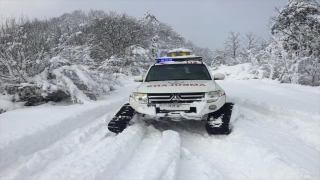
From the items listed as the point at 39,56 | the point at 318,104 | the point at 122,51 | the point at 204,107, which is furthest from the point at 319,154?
the point at 122,51

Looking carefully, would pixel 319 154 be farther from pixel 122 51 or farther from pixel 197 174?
pixel 122 51

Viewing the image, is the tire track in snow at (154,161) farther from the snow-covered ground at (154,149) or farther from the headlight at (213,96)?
Answer: the headlight at (213,96)

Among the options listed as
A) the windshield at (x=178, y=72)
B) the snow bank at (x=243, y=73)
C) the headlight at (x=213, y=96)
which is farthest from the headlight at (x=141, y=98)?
the snow bank at (x=243, y=73)

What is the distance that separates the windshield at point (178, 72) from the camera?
6.55m

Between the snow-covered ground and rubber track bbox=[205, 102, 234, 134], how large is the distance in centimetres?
14

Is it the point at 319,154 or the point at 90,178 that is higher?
the point at 90,178

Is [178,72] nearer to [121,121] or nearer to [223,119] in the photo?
[223,119]

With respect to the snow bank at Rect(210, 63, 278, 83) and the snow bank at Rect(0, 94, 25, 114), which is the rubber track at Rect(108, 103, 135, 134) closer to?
the snow bank at Rect(0, 94, 25, 114)

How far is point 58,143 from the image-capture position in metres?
4.80

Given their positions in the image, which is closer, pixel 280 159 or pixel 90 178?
pixel 90 178

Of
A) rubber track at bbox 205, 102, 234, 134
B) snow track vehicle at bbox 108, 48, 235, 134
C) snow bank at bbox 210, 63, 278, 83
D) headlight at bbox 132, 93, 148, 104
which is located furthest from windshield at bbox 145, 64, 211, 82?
snow bank at bbox 210, 63, 278, 83

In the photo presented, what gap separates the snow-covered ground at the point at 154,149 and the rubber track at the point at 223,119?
14 cm

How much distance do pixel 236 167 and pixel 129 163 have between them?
5.07 feet

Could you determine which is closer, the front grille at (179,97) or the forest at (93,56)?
the front grille at (179,97)
